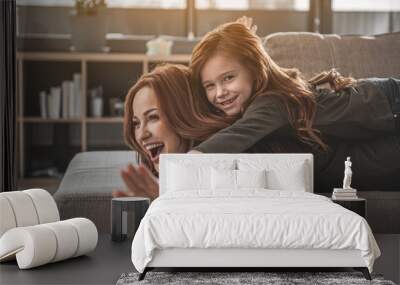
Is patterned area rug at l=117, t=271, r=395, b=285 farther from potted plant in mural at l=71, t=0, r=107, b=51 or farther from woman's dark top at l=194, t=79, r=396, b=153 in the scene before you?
potted plant in mural at l=71, t=0, r=107, b=51

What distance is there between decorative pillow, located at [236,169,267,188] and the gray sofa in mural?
3.43 ft

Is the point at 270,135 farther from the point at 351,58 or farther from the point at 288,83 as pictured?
the point at 351,58

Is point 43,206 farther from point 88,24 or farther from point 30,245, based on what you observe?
point 88,24

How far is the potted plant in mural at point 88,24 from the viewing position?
6.73m

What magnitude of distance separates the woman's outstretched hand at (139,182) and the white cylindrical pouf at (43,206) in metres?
0.98

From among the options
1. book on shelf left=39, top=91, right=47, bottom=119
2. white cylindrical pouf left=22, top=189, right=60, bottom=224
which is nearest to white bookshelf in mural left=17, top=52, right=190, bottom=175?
book on shelf left=39, top=91, right=47, bottom=119

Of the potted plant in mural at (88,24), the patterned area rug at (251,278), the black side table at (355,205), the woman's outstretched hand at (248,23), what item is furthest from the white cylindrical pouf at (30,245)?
the woman's outstretched hand at (248,23)

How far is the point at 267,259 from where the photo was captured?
194 inches

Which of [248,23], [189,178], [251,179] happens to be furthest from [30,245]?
[248,23]

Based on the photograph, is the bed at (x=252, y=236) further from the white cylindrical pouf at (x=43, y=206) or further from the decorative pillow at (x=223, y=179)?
the white cylindrical pouf at (x=43, y=206)

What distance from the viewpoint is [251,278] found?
4.91m

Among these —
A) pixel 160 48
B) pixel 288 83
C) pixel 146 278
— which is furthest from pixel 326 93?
pixel 146 278

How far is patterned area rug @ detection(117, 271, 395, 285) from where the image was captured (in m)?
4.82

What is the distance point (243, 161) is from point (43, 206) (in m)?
1.65
